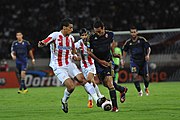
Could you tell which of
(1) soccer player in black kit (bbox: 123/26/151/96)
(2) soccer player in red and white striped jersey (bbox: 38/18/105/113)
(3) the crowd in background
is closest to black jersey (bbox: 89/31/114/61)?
(2) soccer player in red and white striped jersey (bbox: 38/18/105/113)

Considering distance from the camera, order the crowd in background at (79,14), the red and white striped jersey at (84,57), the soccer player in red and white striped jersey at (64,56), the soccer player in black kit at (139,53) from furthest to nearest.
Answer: the crowd in background at (79,14) → the soccer player in black kit at (139,53) → the red and white striped jersey at (84,57) → the soccer player in red and white striped jersey at (64,56)

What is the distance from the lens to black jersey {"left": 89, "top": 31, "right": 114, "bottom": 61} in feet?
39.1

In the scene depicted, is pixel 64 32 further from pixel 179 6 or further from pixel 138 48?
pixel 179 6

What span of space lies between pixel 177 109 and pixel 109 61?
6.50ft

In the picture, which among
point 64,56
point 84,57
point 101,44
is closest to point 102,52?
point 101,44

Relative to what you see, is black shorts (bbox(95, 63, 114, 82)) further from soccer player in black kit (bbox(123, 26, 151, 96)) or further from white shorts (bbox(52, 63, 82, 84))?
soccer player in black kit (bbox(123, 26, 151, 96))

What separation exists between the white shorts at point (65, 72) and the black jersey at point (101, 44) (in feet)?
2.22

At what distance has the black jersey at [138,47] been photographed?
17969mm

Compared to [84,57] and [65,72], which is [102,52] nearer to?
[65,72]

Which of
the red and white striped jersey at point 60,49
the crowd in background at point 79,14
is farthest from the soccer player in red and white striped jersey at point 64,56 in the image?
the crowd in background at point 79,14

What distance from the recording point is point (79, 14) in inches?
1448

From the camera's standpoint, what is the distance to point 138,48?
18.1m

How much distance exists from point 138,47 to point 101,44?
20.6ft

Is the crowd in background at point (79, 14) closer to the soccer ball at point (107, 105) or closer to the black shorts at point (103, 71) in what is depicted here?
the black shorts at point (103, 71)
